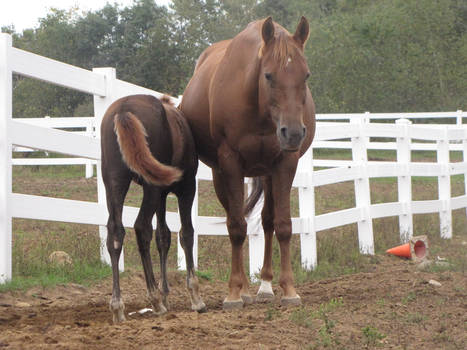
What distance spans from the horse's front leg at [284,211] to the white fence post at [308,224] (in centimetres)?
234

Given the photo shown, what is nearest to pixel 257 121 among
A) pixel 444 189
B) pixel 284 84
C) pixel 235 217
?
pixel 284 84

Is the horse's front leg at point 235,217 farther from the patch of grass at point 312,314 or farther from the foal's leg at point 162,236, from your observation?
the patch of grass at point 312,314

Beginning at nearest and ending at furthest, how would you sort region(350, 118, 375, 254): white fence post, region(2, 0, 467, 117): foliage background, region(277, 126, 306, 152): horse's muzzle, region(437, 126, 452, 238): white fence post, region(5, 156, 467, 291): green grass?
region(277, 126, 306, 152): horse's muzzle
region(5, 156, 467, 291): green grass
region(350, 118, 375, 254): white fence post
region(437, 126, 452, 238): white fence post
region(2, 0, 467, 117): foliage background

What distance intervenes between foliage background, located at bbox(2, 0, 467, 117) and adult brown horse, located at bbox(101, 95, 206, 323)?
24.0m

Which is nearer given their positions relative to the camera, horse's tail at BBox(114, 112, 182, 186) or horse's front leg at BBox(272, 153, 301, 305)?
horse's tail at BBox(114, 112, 182, 186)

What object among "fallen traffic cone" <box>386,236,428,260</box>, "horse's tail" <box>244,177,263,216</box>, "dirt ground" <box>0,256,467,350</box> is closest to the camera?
"dirt ground" <box>0,256,467,350</box>

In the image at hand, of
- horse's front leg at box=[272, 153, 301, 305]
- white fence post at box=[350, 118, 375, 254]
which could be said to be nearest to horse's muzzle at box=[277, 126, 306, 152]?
horse's front leg at box=[272, 153, 301, 305]

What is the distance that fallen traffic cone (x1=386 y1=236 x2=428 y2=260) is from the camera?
8.88 m

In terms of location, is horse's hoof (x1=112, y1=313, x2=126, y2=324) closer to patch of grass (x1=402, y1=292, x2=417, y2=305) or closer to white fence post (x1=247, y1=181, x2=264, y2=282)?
patch of grass (x1=402, y1=292, x2=417, y2=305)

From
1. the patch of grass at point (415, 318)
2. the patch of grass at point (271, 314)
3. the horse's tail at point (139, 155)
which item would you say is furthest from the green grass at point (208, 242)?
the patch of grass at point (415, 318)

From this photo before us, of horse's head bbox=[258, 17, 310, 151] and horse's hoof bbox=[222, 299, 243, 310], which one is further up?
horse's head bbox=[258, 17, 310, 151]

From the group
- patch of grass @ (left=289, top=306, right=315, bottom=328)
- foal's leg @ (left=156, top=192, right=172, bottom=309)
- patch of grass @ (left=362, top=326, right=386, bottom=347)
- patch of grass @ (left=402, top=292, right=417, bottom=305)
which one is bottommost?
patch of grass @ (left=362, top=326, right=386, bottom=347)

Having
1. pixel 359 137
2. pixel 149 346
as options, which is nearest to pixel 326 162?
pixel 359 137

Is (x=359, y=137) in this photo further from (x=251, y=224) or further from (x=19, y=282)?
(x=19, y=282)
